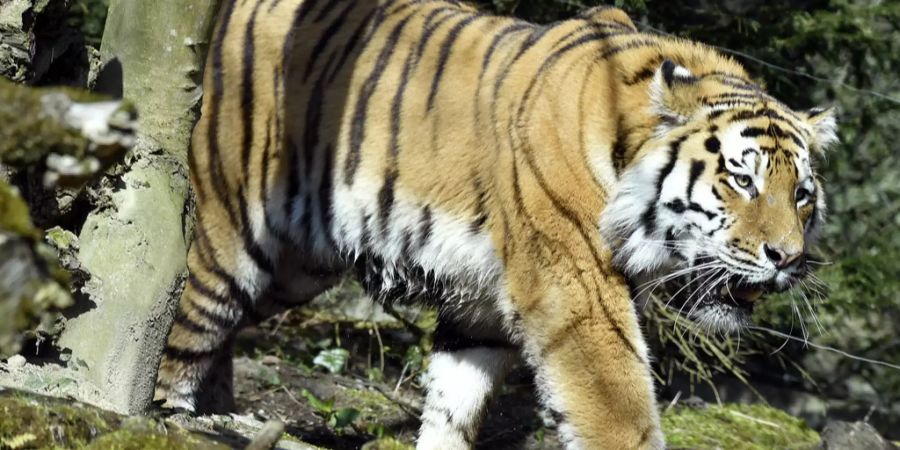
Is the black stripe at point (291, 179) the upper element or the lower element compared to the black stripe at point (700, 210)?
lower

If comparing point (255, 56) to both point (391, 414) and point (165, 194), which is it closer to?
point (165, 194)

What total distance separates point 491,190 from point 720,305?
0.86 m

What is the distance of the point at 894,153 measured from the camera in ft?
25.0

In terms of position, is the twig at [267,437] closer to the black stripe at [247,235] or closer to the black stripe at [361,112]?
the black stripe at [361,112]

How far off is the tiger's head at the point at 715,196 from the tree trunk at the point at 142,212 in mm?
1376

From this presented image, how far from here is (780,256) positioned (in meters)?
3.77

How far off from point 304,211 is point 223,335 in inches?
25.7

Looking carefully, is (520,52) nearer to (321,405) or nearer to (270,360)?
(321,405)

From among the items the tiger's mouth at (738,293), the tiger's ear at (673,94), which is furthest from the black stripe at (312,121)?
the tiger's mouth at (738,293)

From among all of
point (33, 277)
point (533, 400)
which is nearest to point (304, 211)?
point (533, 400)

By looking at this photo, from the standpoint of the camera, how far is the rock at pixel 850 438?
202 inches

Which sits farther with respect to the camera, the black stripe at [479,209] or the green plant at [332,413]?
the green plant at [332,413]

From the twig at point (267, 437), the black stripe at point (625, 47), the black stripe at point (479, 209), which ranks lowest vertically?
the black stripe at point (479, 209)

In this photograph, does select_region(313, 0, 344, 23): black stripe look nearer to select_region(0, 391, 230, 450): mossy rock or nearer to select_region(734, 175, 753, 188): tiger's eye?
select_region(734, 175, 753, 188): tiger's eye
